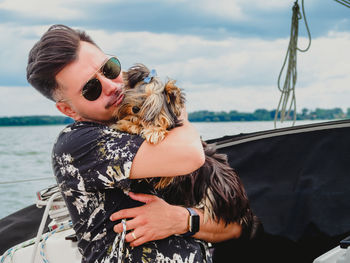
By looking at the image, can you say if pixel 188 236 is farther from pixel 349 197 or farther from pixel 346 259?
pixel 349 197

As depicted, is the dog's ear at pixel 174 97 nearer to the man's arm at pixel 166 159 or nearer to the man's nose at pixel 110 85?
the man's nose at pixel 110 85

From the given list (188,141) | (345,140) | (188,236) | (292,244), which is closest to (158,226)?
(188,236)

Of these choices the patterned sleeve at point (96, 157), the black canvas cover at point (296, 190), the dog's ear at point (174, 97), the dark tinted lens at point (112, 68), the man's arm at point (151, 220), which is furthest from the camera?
the black canvas cover at point (296, 190)

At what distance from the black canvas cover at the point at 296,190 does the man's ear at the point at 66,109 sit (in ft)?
3.18

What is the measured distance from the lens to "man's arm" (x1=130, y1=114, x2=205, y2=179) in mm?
1366

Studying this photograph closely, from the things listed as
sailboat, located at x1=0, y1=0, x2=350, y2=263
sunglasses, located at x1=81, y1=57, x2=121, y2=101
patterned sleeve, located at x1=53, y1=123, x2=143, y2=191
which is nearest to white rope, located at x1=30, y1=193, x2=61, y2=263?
sailboat, located at x1=0, y1=0, x2=350, y2=263

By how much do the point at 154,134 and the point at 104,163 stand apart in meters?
0.20

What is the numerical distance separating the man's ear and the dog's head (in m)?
0.17

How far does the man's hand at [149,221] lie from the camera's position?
1.46 meters

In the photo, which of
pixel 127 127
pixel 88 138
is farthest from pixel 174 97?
pixel 88 138

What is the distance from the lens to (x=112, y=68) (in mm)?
1601

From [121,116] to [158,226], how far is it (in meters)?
0.48

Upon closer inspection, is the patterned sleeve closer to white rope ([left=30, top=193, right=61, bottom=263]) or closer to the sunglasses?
the sunglasses

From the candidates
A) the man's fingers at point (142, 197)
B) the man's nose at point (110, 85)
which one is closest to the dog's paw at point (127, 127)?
the man's nose at point (110, 85)
